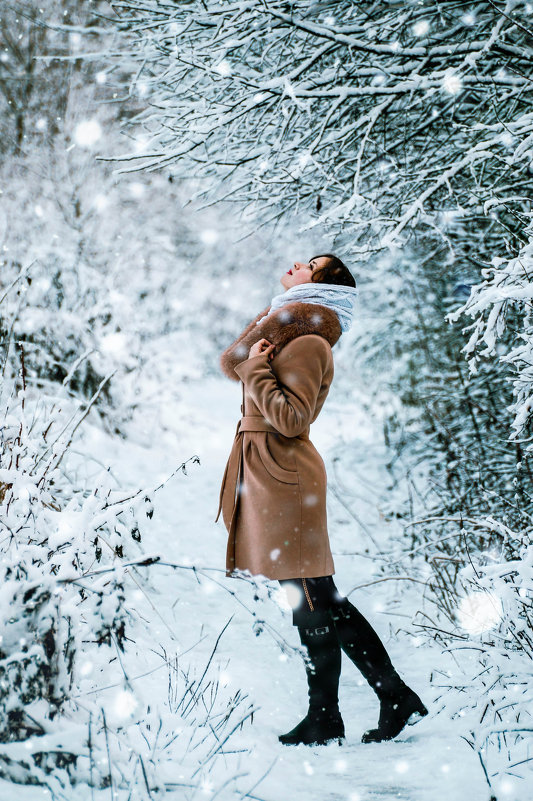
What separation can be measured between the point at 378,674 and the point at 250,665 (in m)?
0.82

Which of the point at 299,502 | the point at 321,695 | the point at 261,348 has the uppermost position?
the point at 261,348

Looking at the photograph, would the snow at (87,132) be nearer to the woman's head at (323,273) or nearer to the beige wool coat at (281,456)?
the woman's head at (323,273)

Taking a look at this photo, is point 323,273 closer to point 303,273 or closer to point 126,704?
point 303,273

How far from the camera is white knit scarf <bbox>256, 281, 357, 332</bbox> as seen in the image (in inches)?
84.8

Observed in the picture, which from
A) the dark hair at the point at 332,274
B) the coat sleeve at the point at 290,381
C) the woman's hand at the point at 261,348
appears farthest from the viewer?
the dark hair at the point at 332,274

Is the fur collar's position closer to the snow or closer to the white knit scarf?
the white knit scarf

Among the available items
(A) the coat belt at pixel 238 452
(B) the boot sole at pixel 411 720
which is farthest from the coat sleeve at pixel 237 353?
(B) the boot sole at pixel 411 720

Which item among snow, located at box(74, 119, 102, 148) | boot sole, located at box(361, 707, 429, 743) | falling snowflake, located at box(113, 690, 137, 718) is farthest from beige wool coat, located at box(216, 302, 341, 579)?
snow, located at box(74, 119, 102, 148)

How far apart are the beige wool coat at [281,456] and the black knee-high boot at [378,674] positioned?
0.18 meters

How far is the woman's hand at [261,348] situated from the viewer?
206 cm

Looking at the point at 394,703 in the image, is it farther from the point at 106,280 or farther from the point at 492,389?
the point at 106,280

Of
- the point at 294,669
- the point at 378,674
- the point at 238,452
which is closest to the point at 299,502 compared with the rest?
the point at 238,452

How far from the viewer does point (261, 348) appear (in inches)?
82.4

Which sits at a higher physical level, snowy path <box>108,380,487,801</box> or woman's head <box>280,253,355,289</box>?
woman's head <box>280,253,355,289</box>
